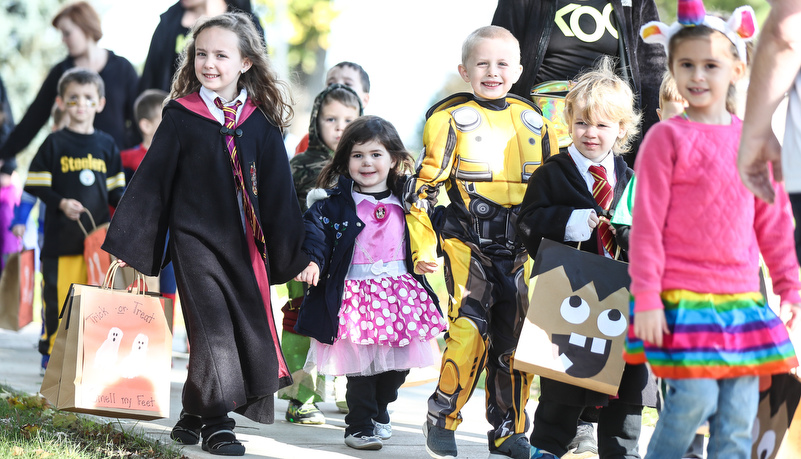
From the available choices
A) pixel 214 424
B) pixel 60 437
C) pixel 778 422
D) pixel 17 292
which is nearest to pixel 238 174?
pixel 214 424

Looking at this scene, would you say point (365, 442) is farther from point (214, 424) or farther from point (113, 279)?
point (113, 279)

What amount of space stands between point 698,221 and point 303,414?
9.55ft

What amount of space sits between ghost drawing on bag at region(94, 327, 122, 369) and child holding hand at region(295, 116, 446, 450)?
909 mm

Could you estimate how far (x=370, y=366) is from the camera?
495 centimetres

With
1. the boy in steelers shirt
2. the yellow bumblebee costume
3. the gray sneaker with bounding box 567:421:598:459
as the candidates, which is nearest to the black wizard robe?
the yellow bumblebee costume

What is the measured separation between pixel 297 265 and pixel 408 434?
123cm

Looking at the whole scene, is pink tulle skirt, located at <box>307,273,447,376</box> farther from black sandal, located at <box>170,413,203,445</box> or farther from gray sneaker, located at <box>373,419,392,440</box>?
black sandal, located at <box>170,413,203,445</box>

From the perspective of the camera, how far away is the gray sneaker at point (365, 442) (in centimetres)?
473

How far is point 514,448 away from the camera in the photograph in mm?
4441

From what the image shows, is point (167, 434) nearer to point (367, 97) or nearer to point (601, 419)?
point (601, 419)

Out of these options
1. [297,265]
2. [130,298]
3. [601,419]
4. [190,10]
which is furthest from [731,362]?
[190,10]

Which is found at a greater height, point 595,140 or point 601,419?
point 595,140

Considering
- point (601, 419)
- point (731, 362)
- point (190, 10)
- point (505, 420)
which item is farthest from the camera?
point (190, 10)

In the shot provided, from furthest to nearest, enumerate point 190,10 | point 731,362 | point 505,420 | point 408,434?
point 190,10
point 408,434
point 505,420
point 731,362
